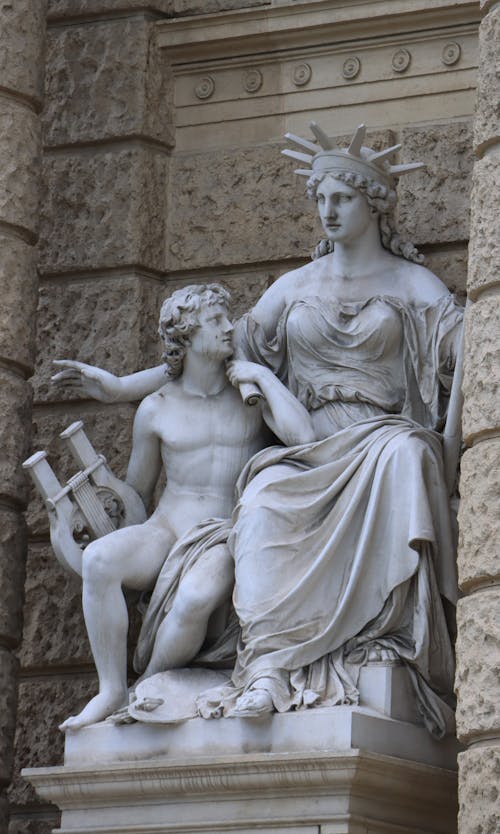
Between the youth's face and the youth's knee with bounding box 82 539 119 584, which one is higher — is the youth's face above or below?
above

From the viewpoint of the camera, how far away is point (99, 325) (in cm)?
1003

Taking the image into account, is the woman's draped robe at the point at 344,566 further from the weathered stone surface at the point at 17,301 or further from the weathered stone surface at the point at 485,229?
the weathered stone surface at the point at 17,301

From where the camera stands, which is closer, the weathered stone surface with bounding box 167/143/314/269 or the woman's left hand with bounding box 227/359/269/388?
the woman's left hand with bounding box 227/359/269/388

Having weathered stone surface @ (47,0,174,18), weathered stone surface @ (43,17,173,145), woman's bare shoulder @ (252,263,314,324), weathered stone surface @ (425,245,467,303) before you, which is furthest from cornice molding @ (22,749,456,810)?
weathered stone surface @ (47,0,174,18)

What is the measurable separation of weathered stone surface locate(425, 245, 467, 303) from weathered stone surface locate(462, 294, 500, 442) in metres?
2.03

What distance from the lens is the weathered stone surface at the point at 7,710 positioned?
9.05 meters

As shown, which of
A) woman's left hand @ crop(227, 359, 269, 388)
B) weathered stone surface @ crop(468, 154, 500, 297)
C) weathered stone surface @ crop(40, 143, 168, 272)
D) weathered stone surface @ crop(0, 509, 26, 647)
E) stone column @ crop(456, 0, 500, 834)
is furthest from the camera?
weathered stone surface @ crop(40, 143, 168, 272)

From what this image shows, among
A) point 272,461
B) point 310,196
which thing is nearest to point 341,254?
point 310,196

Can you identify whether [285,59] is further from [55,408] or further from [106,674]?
[106,674]

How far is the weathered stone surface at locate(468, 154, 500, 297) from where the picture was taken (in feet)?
23.9

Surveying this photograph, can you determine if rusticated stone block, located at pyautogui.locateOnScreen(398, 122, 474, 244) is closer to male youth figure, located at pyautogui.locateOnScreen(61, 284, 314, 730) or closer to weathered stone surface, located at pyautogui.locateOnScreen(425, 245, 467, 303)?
weathered stone surface, located at pyautogui.locateOnScreen(425, 245, 467, 303)

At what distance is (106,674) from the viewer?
27.8ft

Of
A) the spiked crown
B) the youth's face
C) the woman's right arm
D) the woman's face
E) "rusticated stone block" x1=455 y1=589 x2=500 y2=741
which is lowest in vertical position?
"rusticated stone block" x1=455 y1=589 x2=500 y2=741

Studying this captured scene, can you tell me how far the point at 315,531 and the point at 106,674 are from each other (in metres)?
0.92
